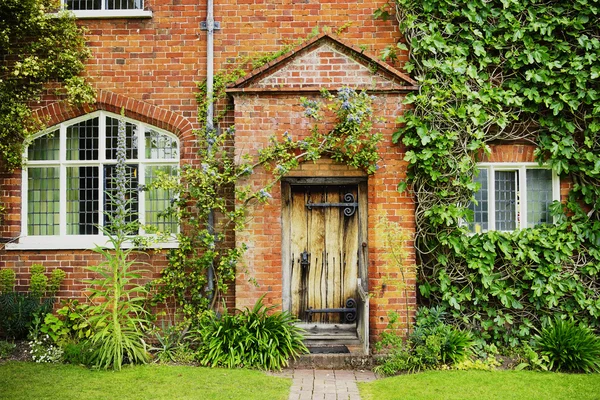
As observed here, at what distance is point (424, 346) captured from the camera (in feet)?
25.5

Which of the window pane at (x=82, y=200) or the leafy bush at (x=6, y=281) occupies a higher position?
the window pane at (x=82, y=200)

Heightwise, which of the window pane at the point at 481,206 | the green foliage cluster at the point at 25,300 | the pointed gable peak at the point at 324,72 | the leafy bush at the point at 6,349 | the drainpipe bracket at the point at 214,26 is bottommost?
the leafy bush at the point at 6,349

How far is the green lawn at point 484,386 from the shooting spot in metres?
6.44

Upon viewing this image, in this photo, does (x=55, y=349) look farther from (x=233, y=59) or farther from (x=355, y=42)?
(x=355, y=42)

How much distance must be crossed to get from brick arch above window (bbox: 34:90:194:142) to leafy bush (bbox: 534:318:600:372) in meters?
6.15

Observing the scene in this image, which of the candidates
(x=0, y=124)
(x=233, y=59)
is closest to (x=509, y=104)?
(x=233, y=59)

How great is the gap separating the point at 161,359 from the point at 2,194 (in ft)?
12.5

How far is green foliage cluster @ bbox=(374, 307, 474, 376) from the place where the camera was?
24.9 feet

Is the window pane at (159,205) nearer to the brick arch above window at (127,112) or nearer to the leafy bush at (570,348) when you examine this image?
the brick arch above window at (127,112)

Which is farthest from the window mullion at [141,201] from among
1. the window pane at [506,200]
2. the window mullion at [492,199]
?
the window pane at [506,200]

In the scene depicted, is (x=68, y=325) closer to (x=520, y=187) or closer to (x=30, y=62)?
(x=30, y=62)

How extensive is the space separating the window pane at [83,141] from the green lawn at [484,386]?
5593mm

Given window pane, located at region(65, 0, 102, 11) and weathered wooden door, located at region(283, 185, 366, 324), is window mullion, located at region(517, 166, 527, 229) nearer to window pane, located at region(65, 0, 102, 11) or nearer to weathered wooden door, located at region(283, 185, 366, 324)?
weathered wooden door, located at region(283, 185, 366, 324)

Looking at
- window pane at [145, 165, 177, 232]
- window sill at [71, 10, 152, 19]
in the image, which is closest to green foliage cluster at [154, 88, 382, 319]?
window pane at [145, 165, 177, 232]
